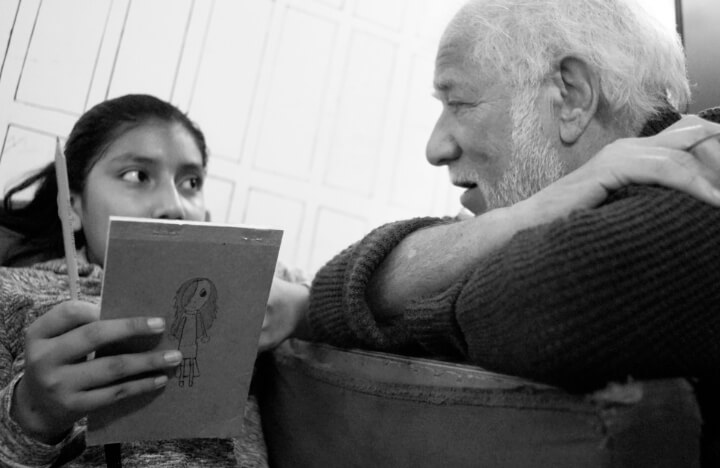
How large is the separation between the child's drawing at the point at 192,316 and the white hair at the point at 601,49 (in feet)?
2.19

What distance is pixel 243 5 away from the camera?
94.1 inches

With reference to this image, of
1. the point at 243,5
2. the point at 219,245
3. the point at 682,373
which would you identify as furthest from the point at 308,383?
the point at 243,5

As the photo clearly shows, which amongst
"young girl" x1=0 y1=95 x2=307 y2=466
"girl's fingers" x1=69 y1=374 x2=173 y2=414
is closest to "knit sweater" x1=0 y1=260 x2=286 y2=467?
"young girl" x1=0 y1=95 x2=307 y2=466

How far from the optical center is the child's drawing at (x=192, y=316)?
74 centimetres

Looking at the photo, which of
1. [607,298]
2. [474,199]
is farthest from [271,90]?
[607,298]

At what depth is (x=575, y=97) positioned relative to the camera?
1079mm

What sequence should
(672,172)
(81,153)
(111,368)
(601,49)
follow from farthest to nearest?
(81,153) < (601,49) < (111,368) < (672,172)

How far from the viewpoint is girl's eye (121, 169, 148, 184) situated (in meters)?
1.31

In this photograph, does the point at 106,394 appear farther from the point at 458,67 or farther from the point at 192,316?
the point at 458,67

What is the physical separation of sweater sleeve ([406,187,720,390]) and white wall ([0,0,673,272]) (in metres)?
1.89

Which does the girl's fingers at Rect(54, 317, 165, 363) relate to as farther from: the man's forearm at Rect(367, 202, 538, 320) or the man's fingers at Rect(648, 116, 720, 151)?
the man's fingers at Rect(648, 116, 720, 151)

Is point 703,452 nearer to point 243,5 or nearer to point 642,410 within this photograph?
point 642,410

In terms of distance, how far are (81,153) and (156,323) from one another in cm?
83

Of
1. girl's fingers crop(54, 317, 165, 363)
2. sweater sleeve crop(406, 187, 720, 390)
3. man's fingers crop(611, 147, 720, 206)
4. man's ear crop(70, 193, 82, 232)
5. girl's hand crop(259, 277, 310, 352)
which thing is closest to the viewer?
sweater sleeve crop(406, 187, 720, 390)
